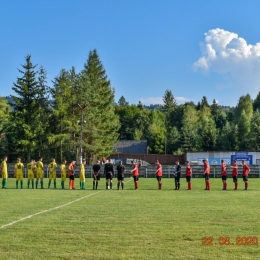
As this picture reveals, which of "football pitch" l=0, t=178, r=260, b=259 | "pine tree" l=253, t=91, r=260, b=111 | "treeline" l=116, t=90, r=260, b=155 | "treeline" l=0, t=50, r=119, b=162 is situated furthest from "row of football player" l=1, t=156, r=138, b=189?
"pine tree" l=253, t=91, r=260, b=111

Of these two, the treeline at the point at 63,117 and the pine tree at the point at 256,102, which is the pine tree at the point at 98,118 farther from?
the pine tree at the point at 256,102

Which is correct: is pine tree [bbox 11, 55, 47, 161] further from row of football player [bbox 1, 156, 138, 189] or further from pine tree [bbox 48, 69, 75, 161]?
row of football player [bbox 1, 156, 138, 189]

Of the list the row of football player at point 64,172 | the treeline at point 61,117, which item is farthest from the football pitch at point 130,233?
the treeline at point 61,117

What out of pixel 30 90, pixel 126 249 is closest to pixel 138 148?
pixel 30 90

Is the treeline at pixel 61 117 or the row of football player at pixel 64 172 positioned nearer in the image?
the row of football player at pixel 64 172

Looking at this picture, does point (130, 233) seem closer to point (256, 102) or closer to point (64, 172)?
point (64, 172)

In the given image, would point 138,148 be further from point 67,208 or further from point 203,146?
point 67,208

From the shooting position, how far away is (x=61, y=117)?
6412 cm

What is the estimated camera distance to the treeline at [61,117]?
200ft

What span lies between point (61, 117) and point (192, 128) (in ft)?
160

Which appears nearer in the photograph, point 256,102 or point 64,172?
point 64,172
